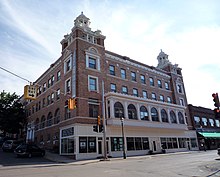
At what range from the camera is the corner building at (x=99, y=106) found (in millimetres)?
27844

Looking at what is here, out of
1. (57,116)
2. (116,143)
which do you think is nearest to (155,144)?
(116,143)

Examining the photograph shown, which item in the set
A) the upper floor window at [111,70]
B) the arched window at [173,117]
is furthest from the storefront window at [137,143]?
the upper floor window at [111,70]

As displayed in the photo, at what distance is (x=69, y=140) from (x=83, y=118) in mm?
3399

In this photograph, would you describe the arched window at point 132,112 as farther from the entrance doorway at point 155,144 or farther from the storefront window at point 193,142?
the storefront window at point 193,142

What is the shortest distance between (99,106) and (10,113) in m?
23.4

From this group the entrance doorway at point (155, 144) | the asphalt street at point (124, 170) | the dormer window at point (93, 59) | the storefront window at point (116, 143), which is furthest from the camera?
the entrance doorway at point (155, 144)

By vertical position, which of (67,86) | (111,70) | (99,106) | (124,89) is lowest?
(99,106)

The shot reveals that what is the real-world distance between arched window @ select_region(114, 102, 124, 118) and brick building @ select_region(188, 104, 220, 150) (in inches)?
886

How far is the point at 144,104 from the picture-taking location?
33.8 m

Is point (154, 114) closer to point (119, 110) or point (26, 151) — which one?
point (119, 110)

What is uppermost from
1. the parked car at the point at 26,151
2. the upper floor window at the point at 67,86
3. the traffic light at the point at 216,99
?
the upper floor window at the point at 67,86

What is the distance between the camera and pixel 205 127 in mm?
48719

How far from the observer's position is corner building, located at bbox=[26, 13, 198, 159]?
27844mm

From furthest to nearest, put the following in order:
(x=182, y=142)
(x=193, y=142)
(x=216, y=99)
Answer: (x=193, y=142)
(x=182, y=142)
(x=216, y=99)
